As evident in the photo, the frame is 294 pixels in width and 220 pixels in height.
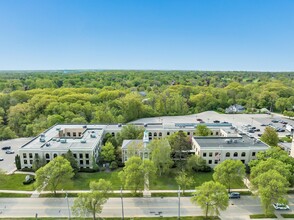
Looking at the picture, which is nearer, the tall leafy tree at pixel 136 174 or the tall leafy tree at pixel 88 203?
the tall leafy tree at pixel 88 203

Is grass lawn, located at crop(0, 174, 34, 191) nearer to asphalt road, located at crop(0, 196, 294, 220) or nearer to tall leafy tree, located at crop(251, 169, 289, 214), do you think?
asphalt road, located at crop(0, 196, 294, 220)

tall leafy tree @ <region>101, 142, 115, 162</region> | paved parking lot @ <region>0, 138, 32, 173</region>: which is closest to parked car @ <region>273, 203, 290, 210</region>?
tall leafy tree @ <region>101, 142, 115, 162</region>

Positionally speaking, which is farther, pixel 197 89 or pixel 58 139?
pixel 197 89

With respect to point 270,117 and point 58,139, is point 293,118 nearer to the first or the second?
point 270,117

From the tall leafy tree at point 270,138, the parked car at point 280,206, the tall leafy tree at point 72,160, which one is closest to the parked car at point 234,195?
the parked car at point 280,206

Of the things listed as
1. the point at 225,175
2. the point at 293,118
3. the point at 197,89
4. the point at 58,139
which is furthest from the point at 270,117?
the point at 58,139

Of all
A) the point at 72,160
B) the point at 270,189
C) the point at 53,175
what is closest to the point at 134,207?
the point at 53,175

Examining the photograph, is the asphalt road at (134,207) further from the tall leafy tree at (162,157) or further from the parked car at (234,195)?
the tall leafy tree at (162,157)
